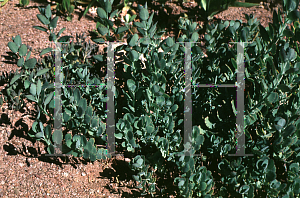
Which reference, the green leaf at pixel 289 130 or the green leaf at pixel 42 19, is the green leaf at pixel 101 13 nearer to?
the green leaf at pixel 42 19

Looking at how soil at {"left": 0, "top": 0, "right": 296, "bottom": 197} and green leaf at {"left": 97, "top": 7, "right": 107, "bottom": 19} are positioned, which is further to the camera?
soil at {"left": 0, "top": 0, "right": 296, "bottom": 197}

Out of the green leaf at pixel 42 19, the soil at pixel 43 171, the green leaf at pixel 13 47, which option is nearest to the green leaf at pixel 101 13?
the green leaf at pixel 42 19

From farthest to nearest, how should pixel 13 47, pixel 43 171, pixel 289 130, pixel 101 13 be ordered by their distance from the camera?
pixel 43 171
pixel 13 47
pixel 101 13
pixel 289 130

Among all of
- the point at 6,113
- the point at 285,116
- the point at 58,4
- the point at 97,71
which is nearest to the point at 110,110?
the point at 97,71

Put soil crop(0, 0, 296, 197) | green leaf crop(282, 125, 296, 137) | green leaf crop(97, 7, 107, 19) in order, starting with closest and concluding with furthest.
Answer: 1. green leaf crop(282, 125, 296, 137)
2. green leaf crop(97, 7, 107, 19)
3. soil crop(0, 0, 296, 197)

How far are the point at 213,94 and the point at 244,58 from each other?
26 cm

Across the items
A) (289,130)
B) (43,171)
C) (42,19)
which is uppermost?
(42,19)

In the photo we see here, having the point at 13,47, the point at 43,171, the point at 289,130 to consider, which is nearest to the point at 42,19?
the point at 13,47

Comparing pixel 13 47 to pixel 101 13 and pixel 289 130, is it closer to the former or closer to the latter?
pixel 101 13

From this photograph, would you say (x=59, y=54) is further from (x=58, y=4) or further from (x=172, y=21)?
(x=172, y=21)

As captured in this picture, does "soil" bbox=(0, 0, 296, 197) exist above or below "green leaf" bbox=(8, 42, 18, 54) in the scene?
below

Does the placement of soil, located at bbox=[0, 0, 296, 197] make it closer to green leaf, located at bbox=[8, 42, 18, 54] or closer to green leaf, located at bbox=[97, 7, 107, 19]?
green leaf, located at bbox=[8, 42, 18, 54]

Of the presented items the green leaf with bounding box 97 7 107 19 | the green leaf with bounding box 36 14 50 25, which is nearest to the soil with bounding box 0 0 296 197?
the green leaf with bounding box 36 14 50 25

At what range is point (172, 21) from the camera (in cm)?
314
